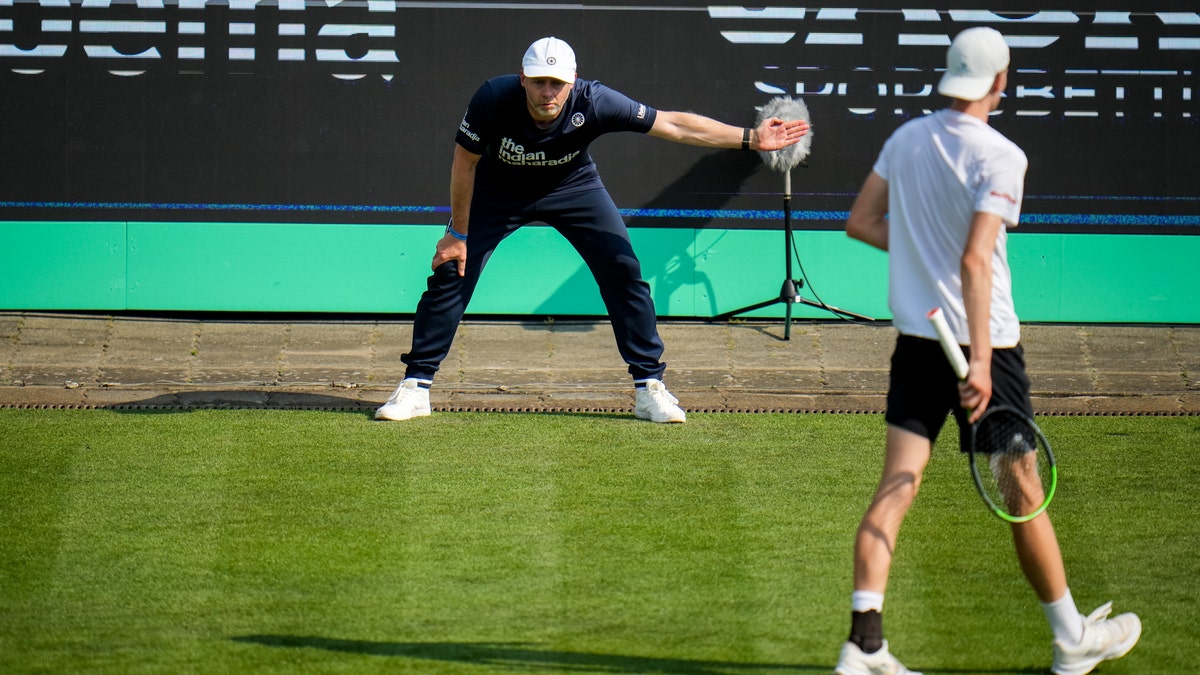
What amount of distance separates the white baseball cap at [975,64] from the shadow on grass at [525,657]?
159cm

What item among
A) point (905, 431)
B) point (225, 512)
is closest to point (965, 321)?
point (905, 431)

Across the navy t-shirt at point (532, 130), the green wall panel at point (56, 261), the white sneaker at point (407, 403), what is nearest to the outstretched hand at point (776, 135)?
the navy t-shirt at point (532, 130)

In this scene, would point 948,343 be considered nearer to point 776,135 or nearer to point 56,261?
point 776,135

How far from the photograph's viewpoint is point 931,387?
3770mm

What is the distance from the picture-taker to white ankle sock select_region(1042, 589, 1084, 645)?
382 cm

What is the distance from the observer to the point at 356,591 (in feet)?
14.6

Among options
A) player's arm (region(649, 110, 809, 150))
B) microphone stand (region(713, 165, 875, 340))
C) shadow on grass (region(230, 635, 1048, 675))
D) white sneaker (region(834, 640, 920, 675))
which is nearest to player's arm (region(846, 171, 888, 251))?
white sneaker (region(834, 640, 920, 675))

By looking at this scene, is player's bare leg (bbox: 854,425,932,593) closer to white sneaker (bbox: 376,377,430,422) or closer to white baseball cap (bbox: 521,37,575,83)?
white baseball cap (bbox: 521,37,575,83)

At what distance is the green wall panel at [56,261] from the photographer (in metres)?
8.99

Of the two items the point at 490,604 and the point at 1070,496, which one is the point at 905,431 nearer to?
the point at 490,604

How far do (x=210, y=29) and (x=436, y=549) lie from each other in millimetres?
5183

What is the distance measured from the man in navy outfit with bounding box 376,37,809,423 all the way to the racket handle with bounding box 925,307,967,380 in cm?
302

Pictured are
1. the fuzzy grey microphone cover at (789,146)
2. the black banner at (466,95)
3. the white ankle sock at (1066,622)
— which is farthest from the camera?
the black banner at (466,95)

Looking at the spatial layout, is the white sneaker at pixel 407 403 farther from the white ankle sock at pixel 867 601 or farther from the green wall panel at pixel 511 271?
the white ankle sock at pixel 867 601
